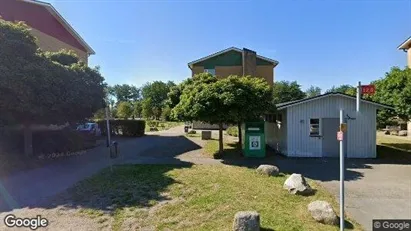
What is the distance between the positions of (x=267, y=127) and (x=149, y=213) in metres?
14.8

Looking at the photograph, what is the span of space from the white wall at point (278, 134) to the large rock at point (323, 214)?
9.34 metres

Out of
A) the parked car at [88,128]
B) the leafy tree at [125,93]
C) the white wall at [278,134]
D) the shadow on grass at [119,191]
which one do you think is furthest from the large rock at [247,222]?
the leafy tree at [125,93]

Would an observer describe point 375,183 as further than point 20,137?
No

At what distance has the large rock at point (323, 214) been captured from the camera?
5.64 meters

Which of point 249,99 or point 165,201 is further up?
point 249,99

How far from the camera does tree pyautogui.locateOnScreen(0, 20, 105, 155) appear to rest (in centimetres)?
987

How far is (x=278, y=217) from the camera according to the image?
5887 millimetres

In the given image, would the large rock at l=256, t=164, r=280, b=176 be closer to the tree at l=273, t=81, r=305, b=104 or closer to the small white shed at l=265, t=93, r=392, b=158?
the small white shed at l=265, t=93, r=392, b=158

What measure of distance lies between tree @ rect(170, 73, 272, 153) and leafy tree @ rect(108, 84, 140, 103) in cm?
10272

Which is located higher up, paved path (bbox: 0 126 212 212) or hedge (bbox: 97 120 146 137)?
hedge (bbox: 97 120 146 137)

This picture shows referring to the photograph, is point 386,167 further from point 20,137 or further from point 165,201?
point 20,137

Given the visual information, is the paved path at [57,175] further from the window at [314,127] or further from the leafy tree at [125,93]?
the leafy tree at [125,93]

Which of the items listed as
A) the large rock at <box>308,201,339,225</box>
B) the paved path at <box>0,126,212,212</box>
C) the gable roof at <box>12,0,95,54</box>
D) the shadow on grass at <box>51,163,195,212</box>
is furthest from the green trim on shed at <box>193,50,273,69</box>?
the large rock at <box>308,201,339,225</box>

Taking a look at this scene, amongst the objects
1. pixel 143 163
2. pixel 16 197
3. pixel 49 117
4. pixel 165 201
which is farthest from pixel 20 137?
pixel 165 201
